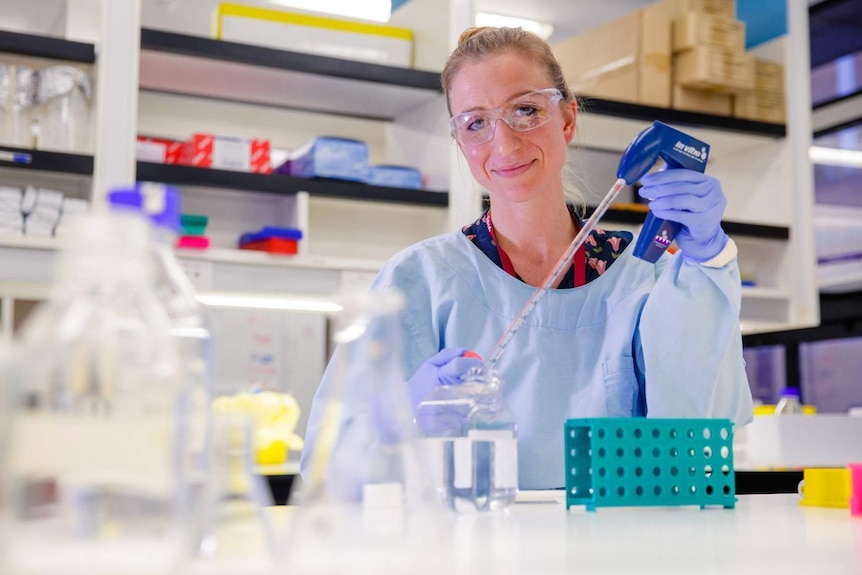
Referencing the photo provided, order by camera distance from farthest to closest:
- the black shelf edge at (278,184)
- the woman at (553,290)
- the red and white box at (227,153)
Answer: the red and white box at (227,153) < the black shelf edge at (278,184) < the woman at (553,290)

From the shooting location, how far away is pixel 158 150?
11.1 ft

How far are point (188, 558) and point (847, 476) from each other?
936 mm

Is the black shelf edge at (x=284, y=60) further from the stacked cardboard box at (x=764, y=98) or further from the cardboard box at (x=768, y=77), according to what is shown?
the cardboard box at (x=768, y=77)

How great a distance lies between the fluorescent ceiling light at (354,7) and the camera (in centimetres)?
420

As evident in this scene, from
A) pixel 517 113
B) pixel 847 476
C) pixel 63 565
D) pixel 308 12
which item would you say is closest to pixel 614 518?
pixel 847 476

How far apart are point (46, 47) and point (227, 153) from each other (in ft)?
2.25

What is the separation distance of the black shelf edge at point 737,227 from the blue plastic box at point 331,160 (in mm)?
1082

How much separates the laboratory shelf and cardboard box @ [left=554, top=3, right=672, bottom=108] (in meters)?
0.82

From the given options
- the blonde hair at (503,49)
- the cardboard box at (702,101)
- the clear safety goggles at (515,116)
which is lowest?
the clear safety goggles at (515,116)

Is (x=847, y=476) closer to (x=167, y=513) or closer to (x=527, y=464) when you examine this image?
(x=527, y=464)

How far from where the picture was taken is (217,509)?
0.60 m

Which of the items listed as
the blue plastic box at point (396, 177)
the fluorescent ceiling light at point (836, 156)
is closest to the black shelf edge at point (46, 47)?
the blue plastic box at point (396, 177)

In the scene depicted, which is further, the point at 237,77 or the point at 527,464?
the point at 237,77

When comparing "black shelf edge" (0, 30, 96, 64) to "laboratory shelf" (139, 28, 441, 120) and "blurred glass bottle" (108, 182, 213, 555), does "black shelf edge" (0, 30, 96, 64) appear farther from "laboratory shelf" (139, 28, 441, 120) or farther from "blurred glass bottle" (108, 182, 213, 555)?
"blurred glass bottle" (108, 182, 213, 555)
